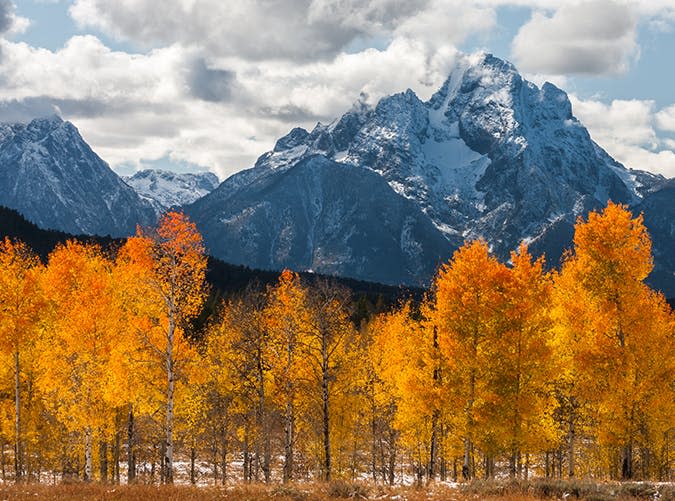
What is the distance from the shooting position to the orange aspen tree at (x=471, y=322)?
97.6ft

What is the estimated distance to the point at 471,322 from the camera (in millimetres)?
30328

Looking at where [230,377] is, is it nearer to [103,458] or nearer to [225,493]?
[103,458]

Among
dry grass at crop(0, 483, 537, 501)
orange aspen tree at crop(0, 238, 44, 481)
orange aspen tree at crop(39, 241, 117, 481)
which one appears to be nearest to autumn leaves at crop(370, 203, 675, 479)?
dry grass at crop(0, 483, 537, 501)

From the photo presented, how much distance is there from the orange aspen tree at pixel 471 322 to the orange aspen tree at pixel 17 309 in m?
23.7

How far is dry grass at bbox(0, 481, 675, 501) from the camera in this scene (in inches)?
873

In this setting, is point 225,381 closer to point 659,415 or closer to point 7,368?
point 7,368

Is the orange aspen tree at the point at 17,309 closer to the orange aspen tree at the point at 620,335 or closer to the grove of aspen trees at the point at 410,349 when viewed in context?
the grove of aspen trees at the point at 410,349

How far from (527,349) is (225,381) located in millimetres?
25227

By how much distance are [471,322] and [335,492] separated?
11.4 meters

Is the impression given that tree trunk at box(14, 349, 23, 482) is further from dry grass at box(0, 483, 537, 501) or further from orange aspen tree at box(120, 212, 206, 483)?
dry grass at box(0, 483, 537, 501)

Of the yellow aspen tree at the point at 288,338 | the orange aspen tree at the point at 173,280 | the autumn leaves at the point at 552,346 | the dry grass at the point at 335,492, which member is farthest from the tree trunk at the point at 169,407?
the autumn leaves at the point at 552,346

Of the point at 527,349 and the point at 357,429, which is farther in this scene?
the point at 357,429

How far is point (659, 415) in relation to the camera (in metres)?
29.0

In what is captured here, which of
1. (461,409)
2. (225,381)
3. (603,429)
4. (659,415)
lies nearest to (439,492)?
(461,409)
